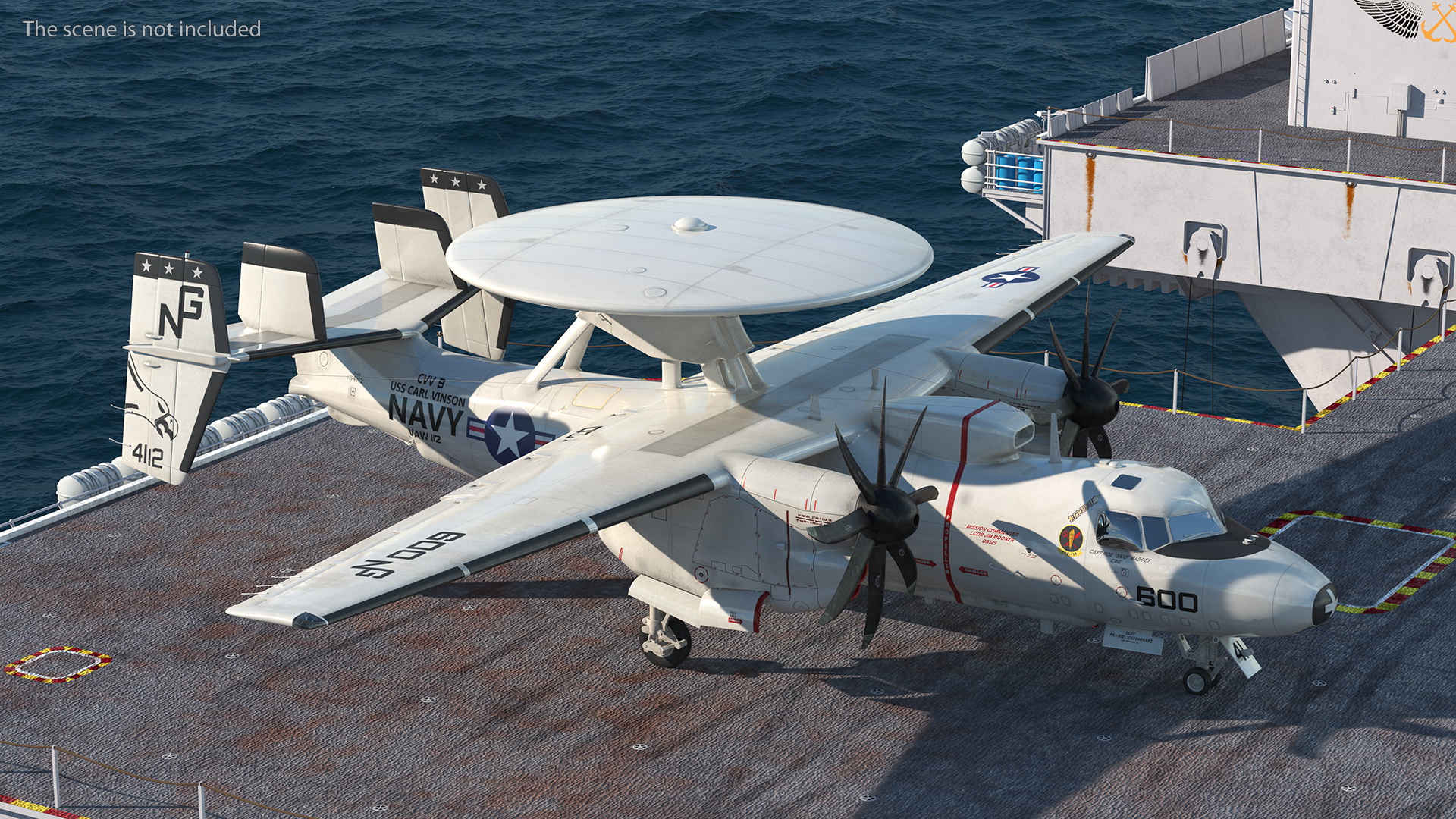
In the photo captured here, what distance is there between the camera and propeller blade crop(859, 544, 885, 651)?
25.6 metres

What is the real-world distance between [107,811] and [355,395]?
12.0m

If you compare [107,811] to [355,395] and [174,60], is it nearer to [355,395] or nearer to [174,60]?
[355,395]

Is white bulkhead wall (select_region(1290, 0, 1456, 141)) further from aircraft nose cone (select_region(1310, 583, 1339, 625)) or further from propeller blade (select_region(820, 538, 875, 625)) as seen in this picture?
propeller blade (select_region(820, 538, 875, 625))

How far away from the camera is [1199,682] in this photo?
27234 millimetres

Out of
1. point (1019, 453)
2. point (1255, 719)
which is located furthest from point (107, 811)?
point (1255, 719)

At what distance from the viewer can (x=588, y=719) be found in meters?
27.5

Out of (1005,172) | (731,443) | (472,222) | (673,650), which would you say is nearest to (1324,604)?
(731,443)

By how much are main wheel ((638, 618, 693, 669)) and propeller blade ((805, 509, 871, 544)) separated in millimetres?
4982

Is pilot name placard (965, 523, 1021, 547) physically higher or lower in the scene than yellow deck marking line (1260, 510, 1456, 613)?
higher

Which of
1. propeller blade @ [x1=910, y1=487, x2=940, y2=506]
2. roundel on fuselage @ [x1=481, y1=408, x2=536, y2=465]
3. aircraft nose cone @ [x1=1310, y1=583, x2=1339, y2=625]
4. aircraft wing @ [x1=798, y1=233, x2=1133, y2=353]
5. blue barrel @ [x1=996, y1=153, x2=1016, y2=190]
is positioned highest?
blue barrel @ [x1=996, y1=153, x2=1016, y2=190]

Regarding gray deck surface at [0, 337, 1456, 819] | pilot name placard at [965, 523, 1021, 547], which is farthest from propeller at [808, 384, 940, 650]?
gray deck surface at [0, 337, 1456, 819]

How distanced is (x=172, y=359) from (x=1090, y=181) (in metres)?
30.3

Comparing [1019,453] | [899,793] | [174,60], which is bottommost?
[899,793]

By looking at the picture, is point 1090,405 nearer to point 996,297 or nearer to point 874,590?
point 996,297
